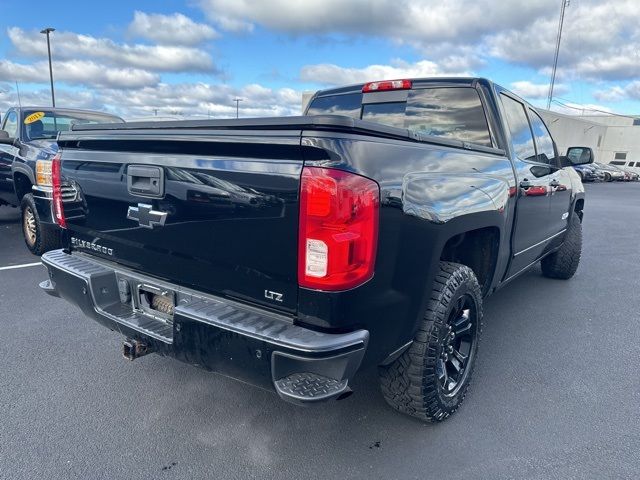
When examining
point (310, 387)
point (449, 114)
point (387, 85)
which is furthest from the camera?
point (387, 85)

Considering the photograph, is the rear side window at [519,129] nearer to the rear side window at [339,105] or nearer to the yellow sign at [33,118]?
the rear side window at [339,105]

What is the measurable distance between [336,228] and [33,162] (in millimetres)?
5612

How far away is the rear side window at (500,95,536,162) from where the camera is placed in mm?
3535

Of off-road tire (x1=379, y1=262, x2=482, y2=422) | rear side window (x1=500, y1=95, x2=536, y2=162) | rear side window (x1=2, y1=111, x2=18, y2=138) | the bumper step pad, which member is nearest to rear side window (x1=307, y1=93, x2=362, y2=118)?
rear side window (x1=500, y1=95, x2=536, y2=162)

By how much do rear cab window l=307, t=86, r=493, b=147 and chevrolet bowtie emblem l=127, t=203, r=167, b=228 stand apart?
1895 mm

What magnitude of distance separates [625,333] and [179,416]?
3.74m

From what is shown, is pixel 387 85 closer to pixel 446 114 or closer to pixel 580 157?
pixel 446 114

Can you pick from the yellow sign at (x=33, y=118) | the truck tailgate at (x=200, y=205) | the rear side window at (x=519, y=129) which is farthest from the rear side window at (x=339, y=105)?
the yellow sign at (x=33, y=118)

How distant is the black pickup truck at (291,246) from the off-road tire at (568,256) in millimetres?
2621

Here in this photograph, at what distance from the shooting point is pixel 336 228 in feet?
5.80

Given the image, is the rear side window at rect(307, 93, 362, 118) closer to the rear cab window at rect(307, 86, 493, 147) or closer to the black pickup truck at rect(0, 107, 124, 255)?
the rear cab window at rect(307, 86, 493, 147)

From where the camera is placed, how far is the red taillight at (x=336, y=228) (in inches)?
68.9

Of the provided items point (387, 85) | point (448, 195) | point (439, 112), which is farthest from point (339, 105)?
point (448, 195)

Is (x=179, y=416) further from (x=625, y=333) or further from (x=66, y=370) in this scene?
(x=625, y=333)
